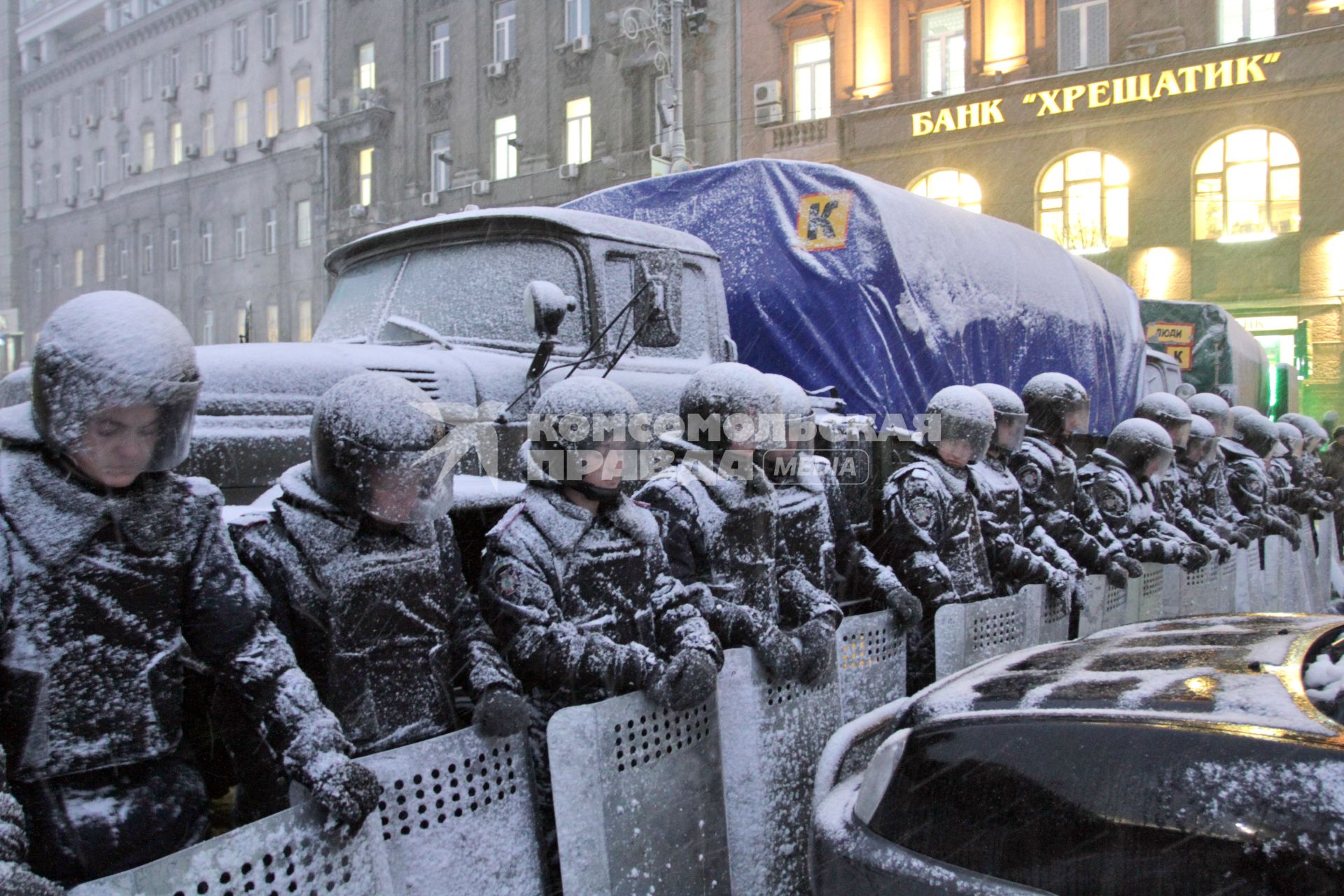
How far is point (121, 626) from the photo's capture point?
2.36m

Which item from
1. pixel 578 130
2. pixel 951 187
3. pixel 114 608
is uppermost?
pixel 578 130

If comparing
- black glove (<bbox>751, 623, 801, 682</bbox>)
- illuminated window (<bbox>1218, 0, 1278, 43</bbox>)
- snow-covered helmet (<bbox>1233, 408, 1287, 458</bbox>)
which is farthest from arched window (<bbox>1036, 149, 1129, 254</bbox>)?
black glove (<bbox>751, 623, 801, 682</bbox>)

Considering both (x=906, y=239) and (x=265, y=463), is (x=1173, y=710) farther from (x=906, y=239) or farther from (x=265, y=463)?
(x=906, y=239)

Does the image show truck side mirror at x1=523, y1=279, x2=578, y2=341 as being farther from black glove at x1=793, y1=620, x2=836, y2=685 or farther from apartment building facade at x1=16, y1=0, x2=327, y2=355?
apartment building facade at x1=16, y1=0, x2=327, y2=355

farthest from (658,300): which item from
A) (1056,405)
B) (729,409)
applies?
(1056,405)

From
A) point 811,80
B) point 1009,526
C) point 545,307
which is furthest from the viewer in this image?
point 811,80

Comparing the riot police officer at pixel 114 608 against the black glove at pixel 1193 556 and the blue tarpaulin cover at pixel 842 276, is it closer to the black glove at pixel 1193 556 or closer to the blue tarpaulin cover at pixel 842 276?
the blue tarpaulin cover at pixel 842 276

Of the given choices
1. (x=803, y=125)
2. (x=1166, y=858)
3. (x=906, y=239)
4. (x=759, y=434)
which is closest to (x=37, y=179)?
(x=803, y=125)

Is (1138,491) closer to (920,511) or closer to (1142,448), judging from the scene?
(1142,448)

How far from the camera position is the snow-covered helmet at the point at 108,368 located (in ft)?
7.27

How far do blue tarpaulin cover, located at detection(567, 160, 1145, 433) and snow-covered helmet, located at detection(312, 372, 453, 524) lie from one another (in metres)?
4.75

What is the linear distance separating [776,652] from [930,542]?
5.85ft

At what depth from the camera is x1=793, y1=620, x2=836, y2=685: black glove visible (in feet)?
12.4

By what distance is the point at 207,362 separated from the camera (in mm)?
4344
